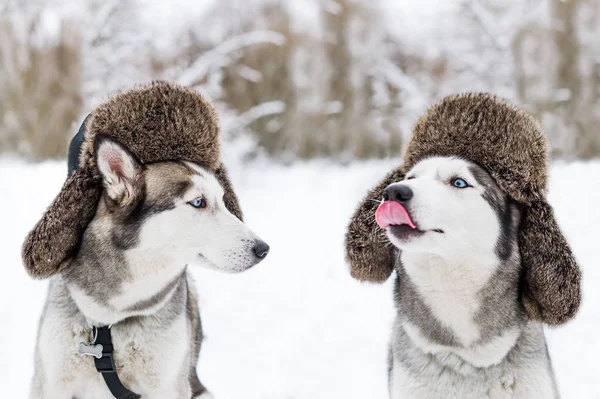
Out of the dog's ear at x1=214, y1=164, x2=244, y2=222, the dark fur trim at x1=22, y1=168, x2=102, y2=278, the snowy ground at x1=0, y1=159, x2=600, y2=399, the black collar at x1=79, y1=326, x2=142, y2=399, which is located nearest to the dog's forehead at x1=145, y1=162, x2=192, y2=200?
the dark fur trim at x1=22, y1=168, x2=102, y2=278

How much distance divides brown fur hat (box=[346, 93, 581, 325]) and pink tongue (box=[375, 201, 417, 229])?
495 millimetres

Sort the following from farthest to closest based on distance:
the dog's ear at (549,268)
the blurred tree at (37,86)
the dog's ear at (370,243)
→ the blurred tree at (37,86) → the dog's ear at (370,243) → the dog's ear at (549,268)

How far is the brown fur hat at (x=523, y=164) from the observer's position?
2453mm

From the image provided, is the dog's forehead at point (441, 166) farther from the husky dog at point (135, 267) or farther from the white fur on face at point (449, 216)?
the husky dog at point (135, 267)

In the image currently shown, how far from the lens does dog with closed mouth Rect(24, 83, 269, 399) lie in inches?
104

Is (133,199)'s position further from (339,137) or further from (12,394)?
(339,137)

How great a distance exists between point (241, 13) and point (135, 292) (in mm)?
8091

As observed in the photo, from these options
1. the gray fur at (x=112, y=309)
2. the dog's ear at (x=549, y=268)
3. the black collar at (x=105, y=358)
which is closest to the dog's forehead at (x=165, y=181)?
the gray fur at (x=112, y=309)

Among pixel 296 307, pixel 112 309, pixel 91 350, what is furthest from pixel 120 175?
pixel 296 307

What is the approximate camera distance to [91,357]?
105 inches

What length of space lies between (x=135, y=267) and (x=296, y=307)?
3.27 metres

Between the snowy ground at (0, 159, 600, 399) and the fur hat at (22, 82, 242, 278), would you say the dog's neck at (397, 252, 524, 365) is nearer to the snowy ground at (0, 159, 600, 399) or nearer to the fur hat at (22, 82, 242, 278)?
the fur hat at (22, 82, 242, 278)

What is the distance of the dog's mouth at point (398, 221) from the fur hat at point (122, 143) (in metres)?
1.02

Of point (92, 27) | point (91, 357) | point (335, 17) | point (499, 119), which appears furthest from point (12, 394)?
point (335, 17)
